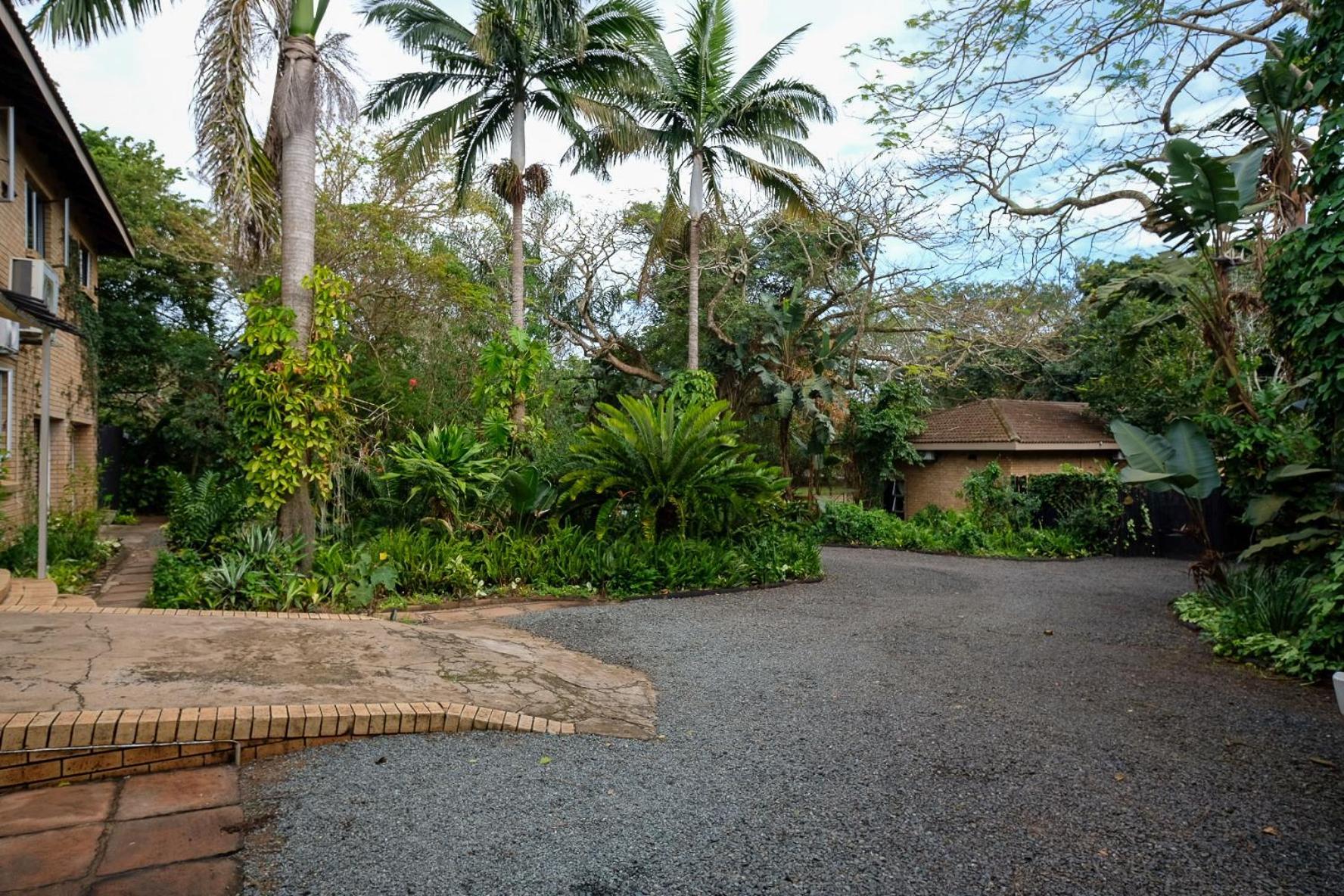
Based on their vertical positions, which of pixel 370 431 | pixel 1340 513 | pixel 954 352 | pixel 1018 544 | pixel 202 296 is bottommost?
pixel 1018 544

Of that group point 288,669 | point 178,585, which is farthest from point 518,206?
point 288,669

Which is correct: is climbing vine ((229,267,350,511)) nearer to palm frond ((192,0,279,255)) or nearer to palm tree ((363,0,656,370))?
palm frond ((192,0,279,255))

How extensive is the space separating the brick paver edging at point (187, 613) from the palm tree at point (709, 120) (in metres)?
9.52

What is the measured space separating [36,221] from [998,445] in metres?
17.2

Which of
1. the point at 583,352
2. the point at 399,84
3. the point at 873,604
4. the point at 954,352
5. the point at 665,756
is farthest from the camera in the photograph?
the point at 583,352

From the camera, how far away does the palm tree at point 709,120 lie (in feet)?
46.8

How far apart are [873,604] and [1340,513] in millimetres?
4004

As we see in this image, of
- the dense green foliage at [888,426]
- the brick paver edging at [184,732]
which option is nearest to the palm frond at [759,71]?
the dense green foliage at [888,426]

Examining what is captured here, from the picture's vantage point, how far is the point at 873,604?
27.6 ft

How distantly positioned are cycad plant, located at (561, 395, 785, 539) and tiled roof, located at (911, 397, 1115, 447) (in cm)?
987

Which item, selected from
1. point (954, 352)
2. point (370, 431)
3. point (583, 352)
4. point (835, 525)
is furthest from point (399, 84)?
point (954, 352)

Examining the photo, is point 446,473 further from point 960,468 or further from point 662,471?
point 960,468

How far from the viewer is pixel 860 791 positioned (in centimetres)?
341

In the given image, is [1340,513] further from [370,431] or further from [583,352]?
[583,352]
